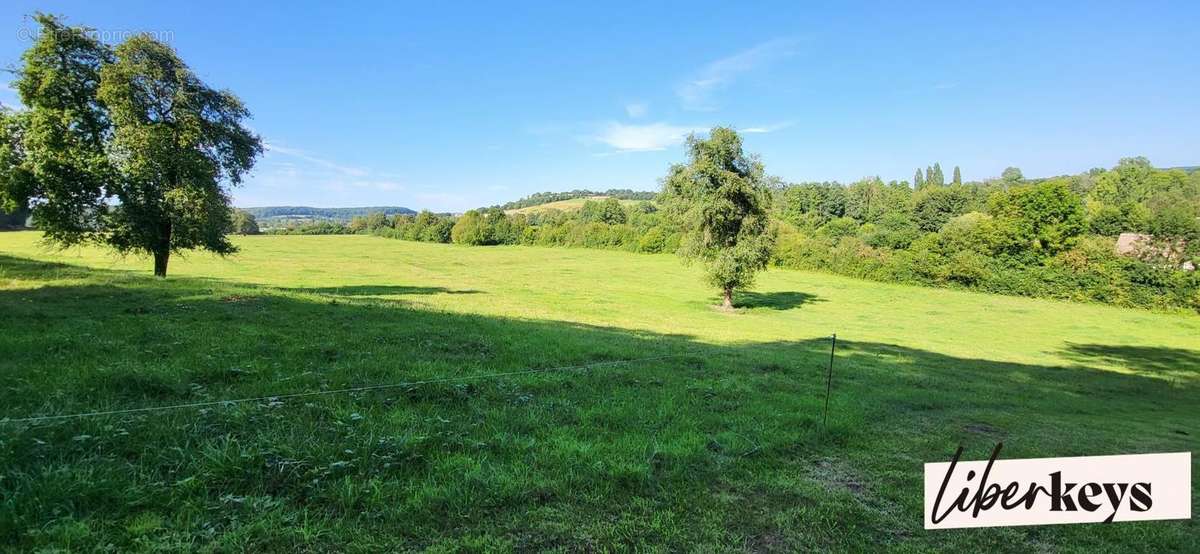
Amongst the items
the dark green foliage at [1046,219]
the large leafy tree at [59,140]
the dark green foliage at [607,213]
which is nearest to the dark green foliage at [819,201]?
the dark green foliage at [607,213]

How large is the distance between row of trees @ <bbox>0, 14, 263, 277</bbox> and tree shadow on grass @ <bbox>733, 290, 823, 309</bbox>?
31473 mm

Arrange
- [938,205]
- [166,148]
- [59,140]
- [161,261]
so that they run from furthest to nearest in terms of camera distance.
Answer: [938,205] < [161,261] < [166,148] < [59,140]

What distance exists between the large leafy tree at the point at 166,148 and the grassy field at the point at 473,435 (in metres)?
4.48

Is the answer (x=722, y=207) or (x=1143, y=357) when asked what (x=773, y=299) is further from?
(x=1143, y=357)

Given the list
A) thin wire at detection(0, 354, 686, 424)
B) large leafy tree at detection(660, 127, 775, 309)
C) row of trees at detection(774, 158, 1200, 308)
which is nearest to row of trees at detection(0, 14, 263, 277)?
thin wire at detection(0, 354, 686, 424)

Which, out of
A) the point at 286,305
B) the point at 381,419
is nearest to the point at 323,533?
the point at 381,419

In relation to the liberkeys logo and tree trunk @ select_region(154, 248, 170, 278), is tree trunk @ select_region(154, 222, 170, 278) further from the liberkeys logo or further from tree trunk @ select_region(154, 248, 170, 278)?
the liberkeys logo

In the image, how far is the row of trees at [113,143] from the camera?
695 inches

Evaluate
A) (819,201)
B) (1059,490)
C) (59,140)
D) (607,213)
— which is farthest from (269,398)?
(819,201)

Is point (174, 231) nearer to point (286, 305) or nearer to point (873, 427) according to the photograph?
point (286, 305)

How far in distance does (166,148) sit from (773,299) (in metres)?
38.2

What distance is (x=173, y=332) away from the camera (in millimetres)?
10016

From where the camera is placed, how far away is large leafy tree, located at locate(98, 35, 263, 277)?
1834cm

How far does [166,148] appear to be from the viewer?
18.9 m
